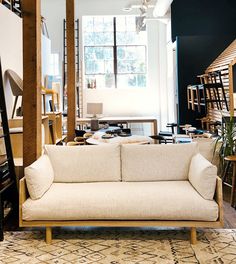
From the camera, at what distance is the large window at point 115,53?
1245 cm

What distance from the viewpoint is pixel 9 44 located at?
6.76m

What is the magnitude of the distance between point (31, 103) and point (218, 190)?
2109 mm

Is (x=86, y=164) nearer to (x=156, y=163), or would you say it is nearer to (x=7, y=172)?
(x=156, y=163)

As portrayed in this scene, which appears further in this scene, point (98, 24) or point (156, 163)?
point (98, 24)

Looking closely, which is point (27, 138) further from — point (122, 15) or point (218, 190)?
point (122, 15)

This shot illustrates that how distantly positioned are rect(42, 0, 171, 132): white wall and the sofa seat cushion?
9.06 meters

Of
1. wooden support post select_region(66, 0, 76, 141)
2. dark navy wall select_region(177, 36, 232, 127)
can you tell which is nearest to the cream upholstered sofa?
wooden support post select_region(66, 0, 76, 141)

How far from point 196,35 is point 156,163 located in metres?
6.84

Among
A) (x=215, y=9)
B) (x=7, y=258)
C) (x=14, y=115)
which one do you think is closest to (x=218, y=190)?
(x=7, y=258)

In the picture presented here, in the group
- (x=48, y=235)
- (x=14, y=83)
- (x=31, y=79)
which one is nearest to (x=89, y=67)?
(x=14, y=83)

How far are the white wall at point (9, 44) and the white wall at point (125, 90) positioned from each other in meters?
4.79

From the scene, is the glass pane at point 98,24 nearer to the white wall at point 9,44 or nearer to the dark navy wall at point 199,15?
the dark navy wall at point 199,15

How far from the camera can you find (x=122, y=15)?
40.0 ft

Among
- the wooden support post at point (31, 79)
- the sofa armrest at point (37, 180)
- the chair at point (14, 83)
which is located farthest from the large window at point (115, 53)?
the sofa armrest at point (37, 180)
